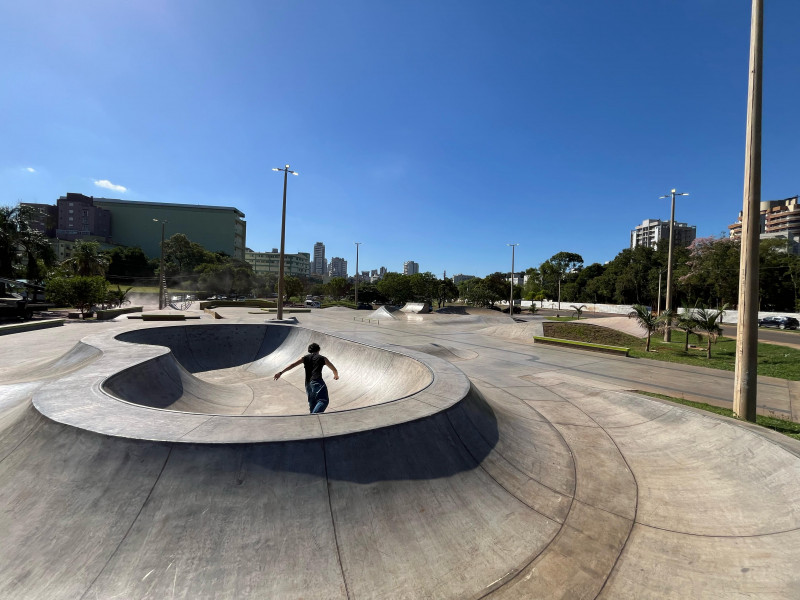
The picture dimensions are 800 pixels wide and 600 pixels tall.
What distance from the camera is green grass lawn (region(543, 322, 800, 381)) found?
13188mm

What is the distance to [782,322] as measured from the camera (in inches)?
1238

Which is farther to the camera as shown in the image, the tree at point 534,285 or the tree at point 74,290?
the tree at point 534,285

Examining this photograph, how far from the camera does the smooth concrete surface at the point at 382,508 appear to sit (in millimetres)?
2896

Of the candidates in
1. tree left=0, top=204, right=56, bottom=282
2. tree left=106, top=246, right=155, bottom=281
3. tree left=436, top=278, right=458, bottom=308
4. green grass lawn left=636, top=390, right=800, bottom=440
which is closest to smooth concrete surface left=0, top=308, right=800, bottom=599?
green grass lawn left=636, top=390, right=800, bottom=440

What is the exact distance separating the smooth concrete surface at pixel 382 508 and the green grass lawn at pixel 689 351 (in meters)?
10.6

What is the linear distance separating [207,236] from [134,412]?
5797 inches

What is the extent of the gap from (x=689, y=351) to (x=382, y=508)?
20017mm

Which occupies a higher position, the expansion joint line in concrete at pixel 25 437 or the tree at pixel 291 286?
the tree at pixel 291 286

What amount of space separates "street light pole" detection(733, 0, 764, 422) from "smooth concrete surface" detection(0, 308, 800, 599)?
134 cm

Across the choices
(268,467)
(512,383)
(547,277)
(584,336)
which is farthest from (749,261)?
(547,277)

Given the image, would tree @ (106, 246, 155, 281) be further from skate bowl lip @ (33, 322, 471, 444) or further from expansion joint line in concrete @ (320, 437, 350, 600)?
expansion joint line in concrete @ (320, 437, 350, 600)

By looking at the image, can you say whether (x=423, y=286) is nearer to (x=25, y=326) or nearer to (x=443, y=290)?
(x=443, y=290)

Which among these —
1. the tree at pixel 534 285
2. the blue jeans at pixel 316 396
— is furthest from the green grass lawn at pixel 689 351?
the tree at pixel 534 285

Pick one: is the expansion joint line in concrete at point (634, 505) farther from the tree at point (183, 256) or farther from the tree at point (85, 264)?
the tree at point (183, 256)
